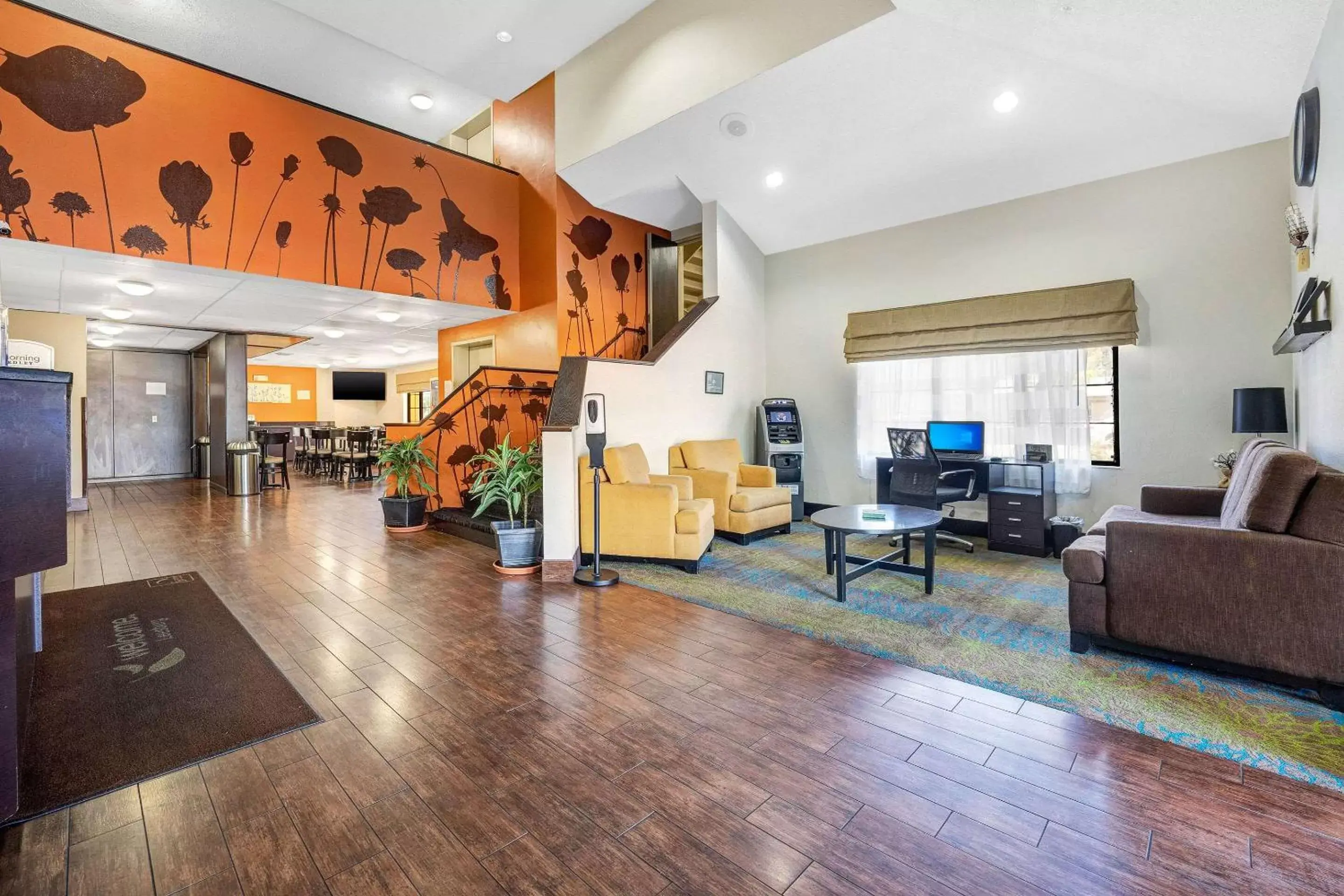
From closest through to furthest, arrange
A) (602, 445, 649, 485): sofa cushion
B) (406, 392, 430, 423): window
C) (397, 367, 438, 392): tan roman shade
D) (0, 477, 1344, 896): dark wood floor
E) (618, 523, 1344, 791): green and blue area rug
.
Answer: (0, 477, 1344, 896): dark wood floor → (618, 523, 1344, 791): green and blue area rug → (602, 445, 649, 485): sofa cushion → (397, 367, 438, 392): tan roman shade → (406, 392, 430, 423): window

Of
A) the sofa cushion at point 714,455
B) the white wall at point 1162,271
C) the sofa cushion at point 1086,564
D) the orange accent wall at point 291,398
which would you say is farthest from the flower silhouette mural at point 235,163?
the orange accent wall at point 291,398

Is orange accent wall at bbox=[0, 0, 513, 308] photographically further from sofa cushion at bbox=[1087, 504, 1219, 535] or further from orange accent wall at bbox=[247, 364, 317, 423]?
orange accent wall at bbox=[247, 364, 317, 423]

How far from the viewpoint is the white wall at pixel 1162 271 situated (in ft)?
14.6

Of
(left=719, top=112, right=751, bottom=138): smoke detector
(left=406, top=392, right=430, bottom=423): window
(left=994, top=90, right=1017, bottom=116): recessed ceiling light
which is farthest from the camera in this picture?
(left=406, top=392, right=430, bottom=423): window

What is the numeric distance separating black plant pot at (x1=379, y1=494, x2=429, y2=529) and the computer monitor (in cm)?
523

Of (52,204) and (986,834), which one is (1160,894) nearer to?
(986,834)

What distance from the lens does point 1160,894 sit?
150 centimetres

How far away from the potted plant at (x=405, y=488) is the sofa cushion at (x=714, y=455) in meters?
2.77

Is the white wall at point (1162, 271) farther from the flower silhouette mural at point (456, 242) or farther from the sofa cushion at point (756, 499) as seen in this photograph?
the flower silhouette mural at point (456, 242)

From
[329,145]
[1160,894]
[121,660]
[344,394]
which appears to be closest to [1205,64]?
[1160,894]

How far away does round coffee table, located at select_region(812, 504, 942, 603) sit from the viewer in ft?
12.3

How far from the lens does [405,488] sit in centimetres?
636

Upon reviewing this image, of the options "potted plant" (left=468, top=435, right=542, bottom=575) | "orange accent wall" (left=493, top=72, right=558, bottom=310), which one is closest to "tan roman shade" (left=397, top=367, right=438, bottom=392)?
"orange accent wall" (left=493, top=72, right=558, bottom=310)

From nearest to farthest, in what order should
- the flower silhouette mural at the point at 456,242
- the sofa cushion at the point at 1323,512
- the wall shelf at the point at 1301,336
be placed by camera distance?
the sofa cushion at the point at 1323,512
the wall shelf at the point at 1301,336
the flower silhouette mural at the point at 456,242
